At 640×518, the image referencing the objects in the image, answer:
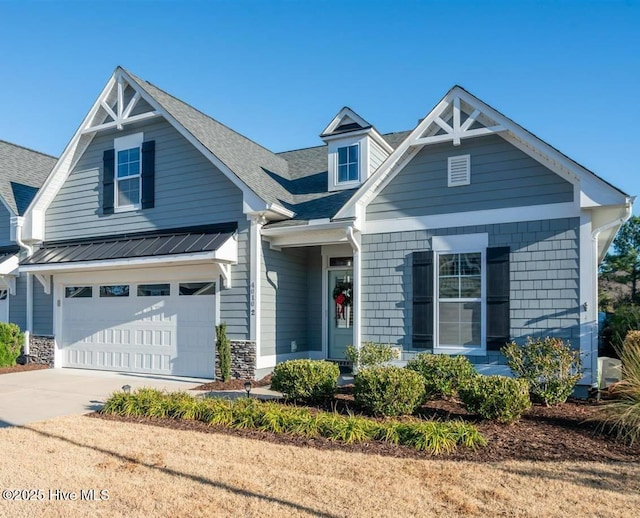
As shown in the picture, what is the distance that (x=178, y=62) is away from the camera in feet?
42.2

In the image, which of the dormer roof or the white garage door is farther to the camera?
the dormer roof

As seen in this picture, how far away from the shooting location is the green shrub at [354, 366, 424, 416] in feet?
23.4

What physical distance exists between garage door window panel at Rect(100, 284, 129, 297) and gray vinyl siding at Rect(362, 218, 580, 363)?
675 centimetres

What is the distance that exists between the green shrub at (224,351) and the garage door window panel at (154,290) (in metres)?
2.00

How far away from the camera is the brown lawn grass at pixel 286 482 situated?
430 centimetres

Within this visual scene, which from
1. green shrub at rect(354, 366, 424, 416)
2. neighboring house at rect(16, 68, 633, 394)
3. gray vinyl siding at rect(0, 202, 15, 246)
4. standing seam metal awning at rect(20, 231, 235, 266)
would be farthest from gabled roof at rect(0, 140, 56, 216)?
green shrub at rect(354, 366, 424, 416)

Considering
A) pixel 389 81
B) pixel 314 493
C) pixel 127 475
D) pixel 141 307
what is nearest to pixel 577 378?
pixel 314 493

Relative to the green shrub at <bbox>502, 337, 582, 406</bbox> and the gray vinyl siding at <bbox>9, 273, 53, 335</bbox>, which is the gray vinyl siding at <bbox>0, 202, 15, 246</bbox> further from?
the green shrub at <bbox>502, 337, 582, 406</bbox>

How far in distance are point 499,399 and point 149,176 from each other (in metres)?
9.72

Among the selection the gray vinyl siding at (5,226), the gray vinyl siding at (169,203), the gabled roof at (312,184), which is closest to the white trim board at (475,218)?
the gabled roof at (312,184)

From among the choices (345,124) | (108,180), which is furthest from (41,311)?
(345,124)

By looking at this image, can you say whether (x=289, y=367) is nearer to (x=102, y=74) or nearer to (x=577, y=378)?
(x=577, y=378)

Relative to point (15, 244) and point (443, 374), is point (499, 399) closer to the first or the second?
point (443, 374)

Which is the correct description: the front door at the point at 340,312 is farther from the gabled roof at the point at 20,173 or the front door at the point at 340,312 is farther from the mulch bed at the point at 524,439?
the gabled roof at the point at 20,173
